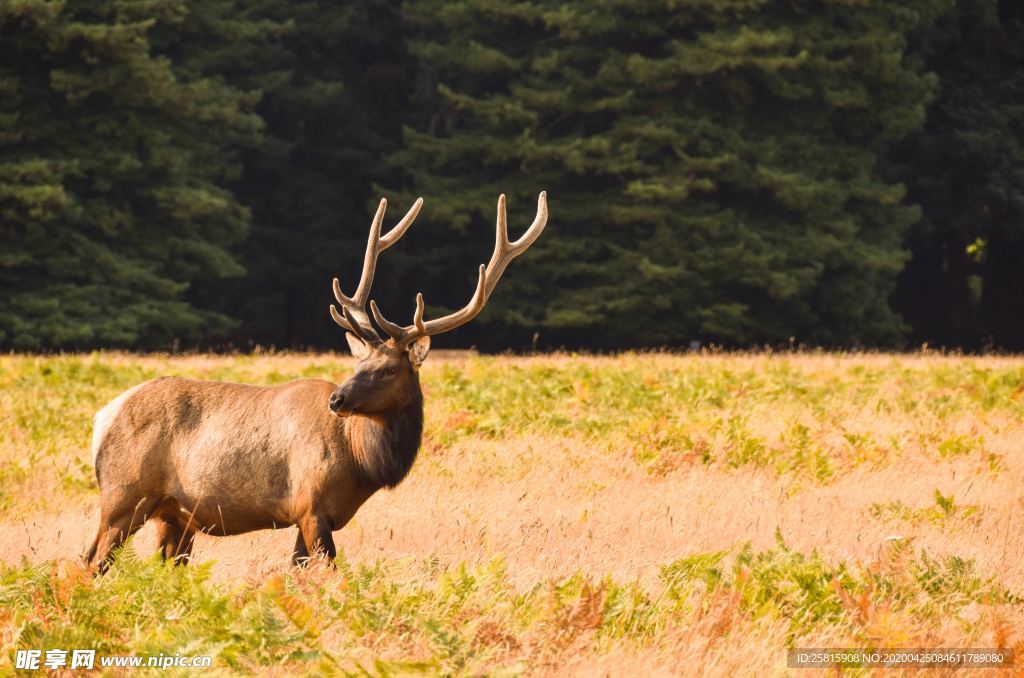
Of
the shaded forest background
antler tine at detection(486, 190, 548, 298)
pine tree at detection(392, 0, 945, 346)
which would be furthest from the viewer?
pine tree at detection(392, 0, 945, 346)

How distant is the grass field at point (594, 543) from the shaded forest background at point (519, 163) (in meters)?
13.8

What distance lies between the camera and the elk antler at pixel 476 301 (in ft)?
22.1

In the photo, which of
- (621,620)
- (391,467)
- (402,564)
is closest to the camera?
(621,620)

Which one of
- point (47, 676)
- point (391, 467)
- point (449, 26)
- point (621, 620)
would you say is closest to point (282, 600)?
point (47, 676)

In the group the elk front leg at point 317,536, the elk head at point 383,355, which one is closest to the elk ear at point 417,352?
the elk head at point 383,355

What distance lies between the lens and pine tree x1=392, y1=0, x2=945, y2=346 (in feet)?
94.7

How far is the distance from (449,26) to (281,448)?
27.1 metres

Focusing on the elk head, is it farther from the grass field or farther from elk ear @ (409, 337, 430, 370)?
the grass field

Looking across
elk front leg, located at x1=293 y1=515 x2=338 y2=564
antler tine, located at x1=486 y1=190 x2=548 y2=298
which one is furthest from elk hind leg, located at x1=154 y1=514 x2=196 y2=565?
antler tine, located at x1=486 y1=190 x2=548 y2=298

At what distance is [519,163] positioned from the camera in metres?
31.9

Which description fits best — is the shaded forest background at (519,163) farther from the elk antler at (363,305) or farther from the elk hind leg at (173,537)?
the elk hind leg at (173,537)

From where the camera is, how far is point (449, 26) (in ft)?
106

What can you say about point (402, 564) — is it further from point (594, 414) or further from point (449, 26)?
point (449, 26)

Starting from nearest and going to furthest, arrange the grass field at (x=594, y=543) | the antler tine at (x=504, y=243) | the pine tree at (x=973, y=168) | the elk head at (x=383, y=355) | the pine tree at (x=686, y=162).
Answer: the grass field at (x=594, y=543) < the elk head at (x=383, y=355) < the antler tine at (x=504, y=243) < the pine tree at (x=686, y=162) < the pine tree at (x=973, y=168)
